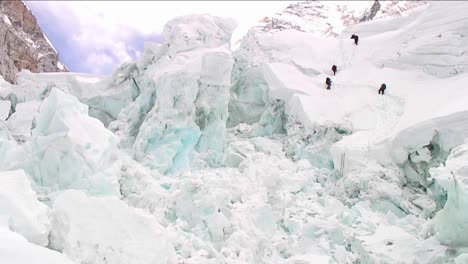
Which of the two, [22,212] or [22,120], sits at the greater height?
[22,212]

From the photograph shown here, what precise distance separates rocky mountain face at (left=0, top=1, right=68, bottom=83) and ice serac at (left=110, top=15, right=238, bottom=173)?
534 inches

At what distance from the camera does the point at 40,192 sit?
9.62 meters

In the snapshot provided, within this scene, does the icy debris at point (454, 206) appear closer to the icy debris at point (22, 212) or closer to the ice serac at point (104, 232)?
the ice serac at point (104, 232)

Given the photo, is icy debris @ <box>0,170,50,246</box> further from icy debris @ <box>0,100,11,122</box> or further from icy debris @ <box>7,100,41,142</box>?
icy debris @ <box>0,100,11,122</box>

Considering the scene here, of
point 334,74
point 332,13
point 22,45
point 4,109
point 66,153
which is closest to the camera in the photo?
point 66,153

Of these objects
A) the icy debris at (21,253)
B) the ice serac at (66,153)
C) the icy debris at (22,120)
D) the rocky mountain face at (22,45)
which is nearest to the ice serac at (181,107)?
the icy debris at (22,120)

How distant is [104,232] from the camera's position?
290 inches

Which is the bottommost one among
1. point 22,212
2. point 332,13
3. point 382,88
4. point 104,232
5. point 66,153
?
point 104,232

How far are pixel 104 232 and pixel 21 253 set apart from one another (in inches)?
102

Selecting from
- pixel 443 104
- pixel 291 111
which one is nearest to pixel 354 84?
pixel 291 111

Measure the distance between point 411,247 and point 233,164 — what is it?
17.3 ft

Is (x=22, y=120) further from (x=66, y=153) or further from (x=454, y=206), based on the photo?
(x=454, y=206)

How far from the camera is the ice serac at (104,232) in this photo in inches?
270

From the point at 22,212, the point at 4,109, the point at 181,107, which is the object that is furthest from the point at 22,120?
the point at 22,212
